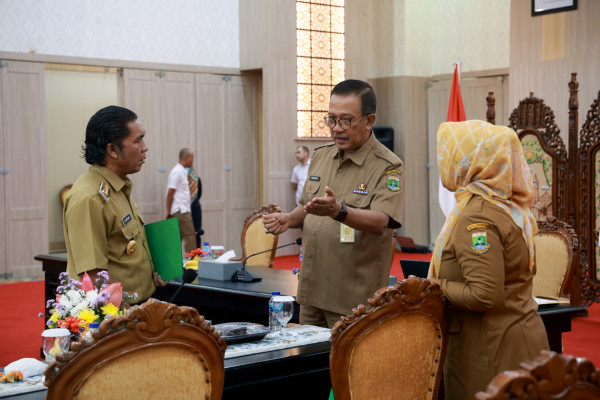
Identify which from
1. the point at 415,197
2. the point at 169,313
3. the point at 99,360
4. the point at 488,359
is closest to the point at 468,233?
the point at 488,359

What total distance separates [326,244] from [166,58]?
791cm

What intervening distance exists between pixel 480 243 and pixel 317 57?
957cm

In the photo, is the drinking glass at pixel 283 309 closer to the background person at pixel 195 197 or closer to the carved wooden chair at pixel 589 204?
the carved wooden chair at pixel 589 204

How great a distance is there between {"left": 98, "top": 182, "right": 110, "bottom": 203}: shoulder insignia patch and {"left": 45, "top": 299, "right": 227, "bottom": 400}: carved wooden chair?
1041 millimetres

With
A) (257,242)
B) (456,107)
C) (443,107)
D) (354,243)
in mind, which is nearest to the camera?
(354,243)

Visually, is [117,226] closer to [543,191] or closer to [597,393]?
[597,393]

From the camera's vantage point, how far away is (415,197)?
39.9 feet

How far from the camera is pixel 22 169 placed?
9305 mm

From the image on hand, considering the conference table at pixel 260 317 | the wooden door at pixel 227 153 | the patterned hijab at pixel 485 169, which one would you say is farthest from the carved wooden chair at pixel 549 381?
the wooden door at pixel 227 153

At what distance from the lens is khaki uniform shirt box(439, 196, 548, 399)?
2271 mm

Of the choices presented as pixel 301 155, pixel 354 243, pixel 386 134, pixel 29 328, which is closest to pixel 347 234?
pixel 354 243

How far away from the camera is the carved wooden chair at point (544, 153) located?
22.5 feet

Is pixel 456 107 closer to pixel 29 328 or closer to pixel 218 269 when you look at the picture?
pixel 218 269

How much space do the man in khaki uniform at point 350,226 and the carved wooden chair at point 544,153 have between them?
4229 mm
